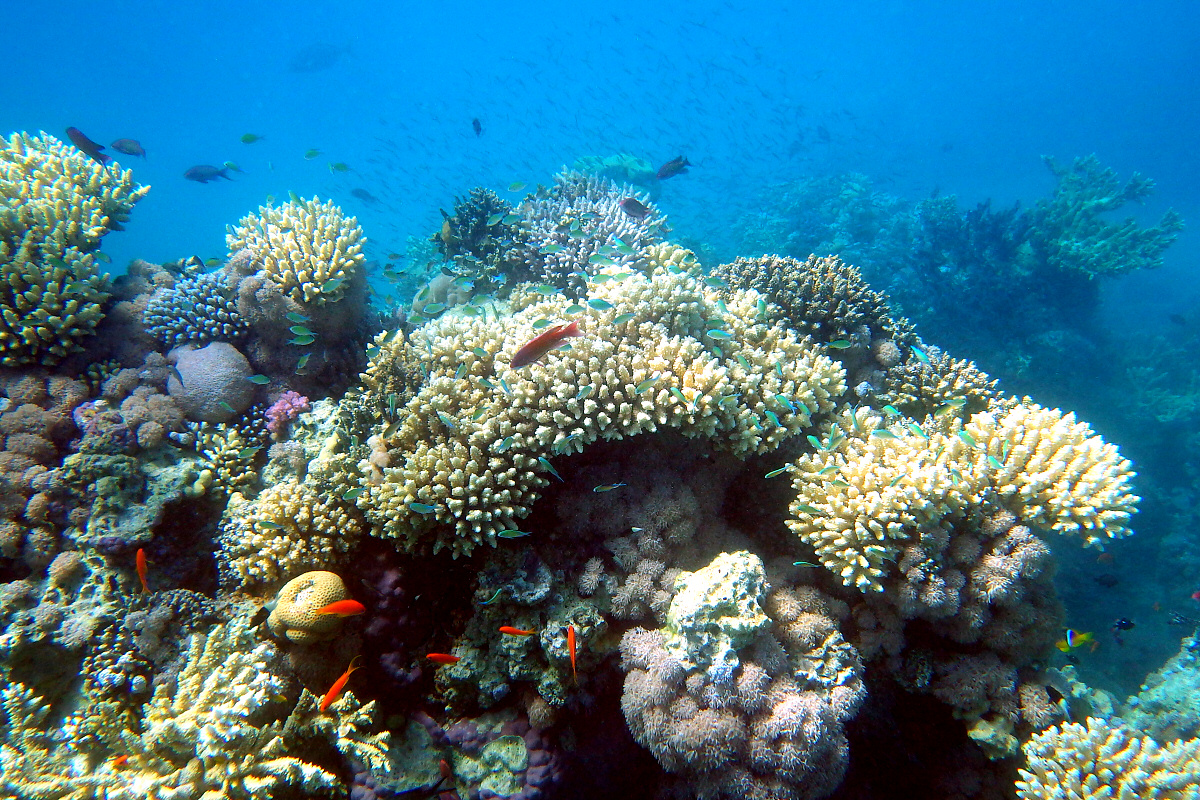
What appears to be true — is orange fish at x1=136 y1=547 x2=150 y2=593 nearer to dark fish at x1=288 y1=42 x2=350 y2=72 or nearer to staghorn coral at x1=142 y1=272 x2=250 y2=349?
staghorn coral at x1=142 y1=272 x2=250 y2=349

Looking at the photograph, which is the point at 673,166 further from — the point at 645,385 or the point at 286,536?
the point at 286,536

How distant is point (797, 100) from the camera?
8025 centimetres

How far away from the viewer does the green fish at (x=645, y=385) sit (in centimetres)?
365

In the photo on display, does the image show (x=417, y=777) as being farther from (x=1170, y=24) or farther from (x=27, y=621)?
(x=1170, y=24)

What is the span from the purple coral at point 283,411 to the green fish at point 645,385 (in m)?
3.70

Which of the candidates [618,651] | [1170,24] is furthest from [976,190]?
[618,651]

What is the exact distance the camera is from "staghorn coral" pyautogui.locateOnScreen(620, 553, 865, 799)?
3.11m

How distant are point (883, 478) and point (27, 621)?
22.6 ft

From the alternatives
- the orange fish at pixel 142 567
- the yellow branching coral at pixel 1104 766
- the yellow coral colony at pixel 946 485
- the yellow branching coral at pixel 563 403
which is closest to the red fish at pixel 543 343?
the yellow branching coral at pixel 563 403

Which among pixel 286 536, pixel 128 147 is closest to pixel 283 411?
pixel 286 536

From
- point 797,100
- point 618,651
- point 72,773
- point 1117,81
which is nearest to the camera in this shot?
point 72,773

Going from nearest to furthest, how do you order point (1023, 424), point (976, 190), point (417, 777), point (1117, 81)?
point (417, 777) < point (1023, 424) < point (976, 190) < point (1117, 81)

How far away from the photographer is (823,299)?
606 centimetres

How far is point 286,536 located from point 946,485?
5375 millimetres
